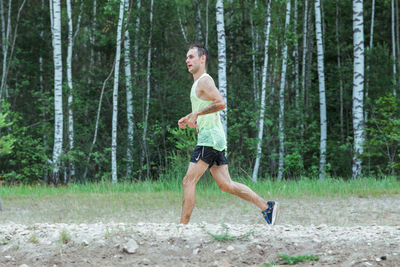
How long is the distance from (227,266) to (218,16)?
445 inches

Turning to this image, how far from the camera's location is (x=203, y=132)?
630 cm

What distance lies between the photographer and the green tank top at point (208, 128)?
20.5 ft

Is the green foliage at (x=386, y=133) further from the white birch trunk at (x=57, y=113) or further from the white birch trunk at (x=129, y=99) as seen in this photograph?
the white birch trunk at (x=57, y=113)

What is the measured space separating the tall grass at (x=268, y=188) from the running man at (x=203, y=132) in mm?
5367

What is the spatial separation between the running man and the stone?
0.91 metres

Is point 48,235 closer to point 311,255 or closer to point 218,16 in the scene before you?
point 311,255

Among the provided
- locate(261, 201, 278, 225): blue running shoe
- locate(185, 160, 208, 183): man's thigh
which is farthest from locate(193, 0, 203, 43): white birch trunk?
locate(185, 160, 208, 183): man's thigh

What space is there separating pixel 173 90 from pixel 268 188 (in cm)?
1072

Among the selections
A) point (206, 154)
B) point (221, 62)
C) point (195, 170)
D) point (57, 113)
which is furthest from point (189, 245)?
point (57, 113)

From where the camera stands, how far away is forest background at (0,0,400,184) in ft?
58.4


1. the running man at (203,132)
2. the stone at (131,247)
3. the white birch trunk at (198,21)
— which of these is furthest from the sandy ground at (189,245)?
the white birch trunk at (198,21)

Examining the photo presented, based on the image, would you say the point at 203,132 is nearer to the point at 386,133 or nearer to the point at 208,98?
the point at 208,98

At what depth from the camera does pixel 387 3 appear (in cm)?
2556

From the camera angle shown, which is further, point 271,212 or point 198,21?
point 198,21
